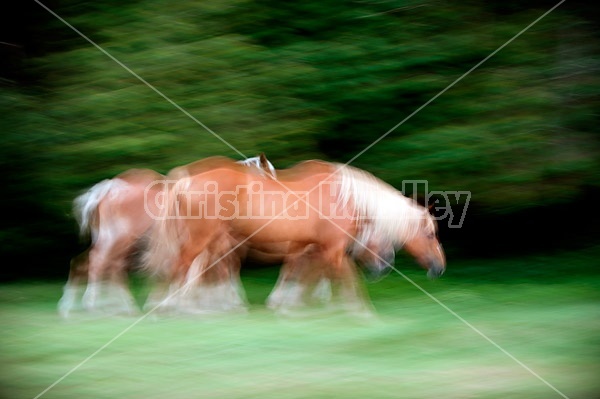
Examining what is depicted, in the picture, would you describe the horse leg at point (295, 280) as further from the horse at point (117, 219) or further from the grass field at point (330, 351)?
the horse at point (117, 219)

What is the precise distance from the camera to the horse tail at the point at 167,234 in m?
6.25

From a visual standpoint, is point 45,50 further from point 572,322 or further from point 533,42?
point 572,322

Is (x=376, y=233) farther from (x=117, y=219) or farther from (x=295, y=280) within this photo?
(x=117, y=219)

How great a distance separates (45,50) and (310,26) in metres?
2.72

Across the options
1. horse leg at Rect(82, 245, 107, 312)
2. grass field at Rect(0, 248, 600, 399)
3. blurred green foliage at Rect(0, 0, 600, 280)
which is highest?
blurred green foliage at Rect(0, 0, 600, 280)

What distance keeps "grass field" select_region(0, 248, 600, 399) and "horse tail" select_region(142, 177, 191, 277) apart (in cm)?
57

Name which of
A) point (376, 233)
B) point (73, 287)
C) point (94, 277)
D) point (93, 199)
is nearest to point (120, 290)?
point (94, 277)

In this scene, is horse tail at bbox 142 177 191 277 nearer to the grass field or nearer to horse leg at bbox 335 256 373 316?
the grass field

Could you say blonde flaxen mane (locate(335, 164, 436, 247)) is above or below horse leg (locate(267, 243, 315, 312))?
above

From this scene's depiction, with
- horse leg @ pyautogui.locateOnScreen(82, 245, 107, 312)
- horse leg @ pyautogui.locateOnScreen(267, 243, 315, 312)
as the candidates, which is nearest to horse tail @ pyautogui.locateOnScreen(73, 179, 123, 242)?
horse leg @ pyautogui.locateOnScreen(82, 245, 107, 312)

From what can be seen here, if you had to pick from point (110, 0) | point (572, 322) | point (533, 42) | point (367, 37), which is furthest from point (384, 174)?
point (110, 0)

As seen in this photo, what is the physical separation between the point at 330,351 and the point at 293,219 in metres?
1.63

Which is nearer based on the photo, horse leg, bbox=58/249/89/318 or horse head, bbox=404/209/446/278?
horse leg, bbox=58/249/89/318

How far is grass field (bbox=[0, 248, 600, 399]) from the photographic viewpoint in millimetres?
4223
